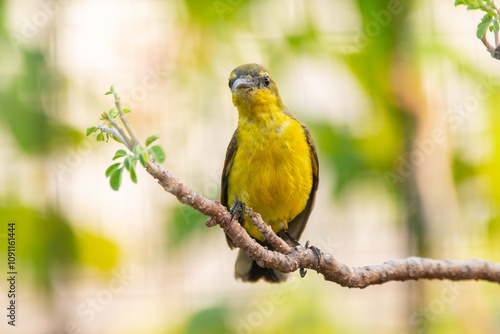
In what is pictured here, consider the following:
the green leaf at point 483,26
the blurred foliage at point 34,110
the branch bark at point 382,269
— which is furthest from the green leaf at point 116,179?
the blurred foliage at point 34,110

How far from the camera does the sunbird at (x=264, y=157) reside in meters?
3.37

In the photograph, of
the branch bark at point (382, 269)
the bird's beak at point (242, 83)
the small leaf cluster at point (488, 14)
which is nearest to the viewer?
the small leaf cluster at point (488, 14)

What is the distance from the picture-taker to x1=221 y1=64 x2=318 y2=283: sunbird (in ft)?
11.0

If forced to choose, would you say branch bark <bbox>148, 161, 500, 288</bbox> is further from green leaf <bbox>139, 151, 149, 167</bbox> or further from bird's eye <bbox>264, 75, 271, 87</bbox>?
bird's eye <bbox>264, 75, 271, 87</bbox>

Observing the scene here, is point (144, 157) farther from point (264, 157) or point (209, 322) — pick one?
point (209, 322)

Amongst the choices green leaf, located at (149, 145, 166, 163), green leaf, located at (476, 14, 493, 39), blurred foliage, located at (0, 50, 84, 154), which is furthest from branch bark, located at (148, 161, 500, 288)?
blurred foliage, located at (0, 50, 84, 154)

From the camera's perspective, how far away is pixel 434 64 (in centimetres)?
470

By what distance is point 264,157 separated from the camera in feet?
11.1

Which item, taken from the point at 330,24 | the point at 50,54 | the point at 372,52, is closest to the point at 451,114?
the point at 372,52

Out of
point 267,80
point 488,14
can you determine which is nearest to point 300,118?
point 267,80

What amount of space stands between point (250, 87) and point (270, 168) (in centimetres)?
52

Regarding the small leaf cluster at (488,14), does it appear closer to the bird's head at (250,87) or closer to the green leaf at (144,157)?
the green leaf at (144,157)

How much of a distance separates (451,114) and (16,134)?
12.1 ft

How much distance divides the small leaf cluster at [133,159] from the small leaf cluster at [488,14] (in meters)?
1.11
